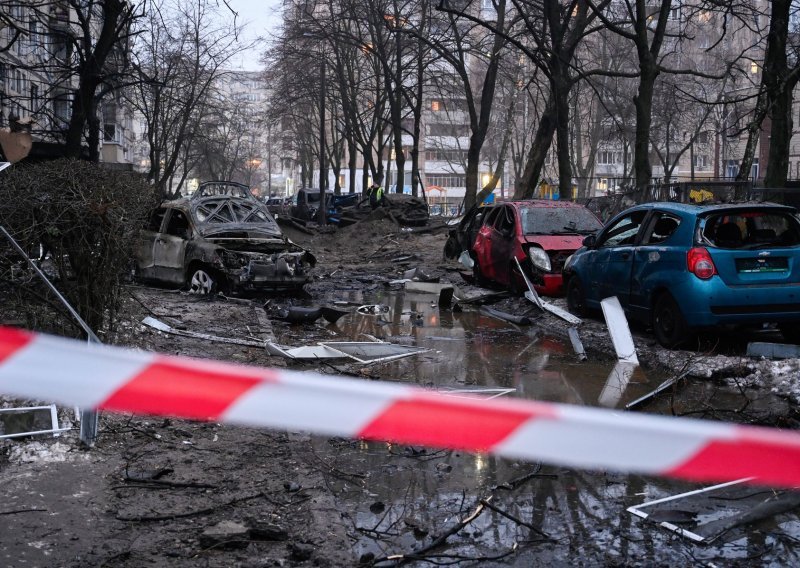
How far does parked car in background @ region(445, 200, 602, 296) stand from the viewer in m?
14.1

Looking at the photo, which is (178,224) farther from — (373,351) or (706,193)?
(706,193)

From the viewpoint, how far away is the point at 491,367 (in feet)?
30.3

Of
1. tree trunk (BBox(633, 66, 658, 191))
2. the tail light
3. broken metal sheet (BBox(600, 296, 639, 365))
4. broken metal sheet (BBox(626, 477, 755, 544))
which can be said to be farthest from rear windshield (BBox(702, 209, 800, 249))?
tree trunk (BBox(633, 66, 658, 191))

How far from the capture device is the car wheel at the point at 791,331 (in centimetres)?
957

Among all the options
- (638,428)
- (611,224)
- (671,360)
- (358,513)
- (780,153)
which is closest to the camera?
(638,428)

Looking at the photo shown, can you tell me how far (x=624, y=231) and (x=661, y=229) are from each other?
1.07m

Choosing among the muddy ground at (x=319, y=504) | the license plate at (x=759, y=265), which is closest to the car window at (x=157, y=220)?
the muddy ground at (x=319, y=504)

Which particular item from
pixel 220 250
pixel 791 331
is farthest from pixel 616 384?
pixel 220 250

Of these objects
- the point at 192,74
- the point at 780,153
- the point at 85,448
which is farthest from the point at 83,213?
the point at 192,74

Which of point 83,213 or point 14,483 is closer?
point 14,483

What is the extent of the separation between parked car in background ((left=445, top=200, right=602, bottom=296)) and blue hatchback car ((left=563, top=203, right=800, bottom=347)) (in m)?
3.74

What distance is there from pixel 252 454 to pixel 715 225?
19.5 ft

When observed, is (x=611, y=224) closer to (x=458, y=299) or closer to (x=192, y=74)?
(x=458, y=299)

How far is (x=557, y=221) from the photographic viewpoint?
49.4 ft
